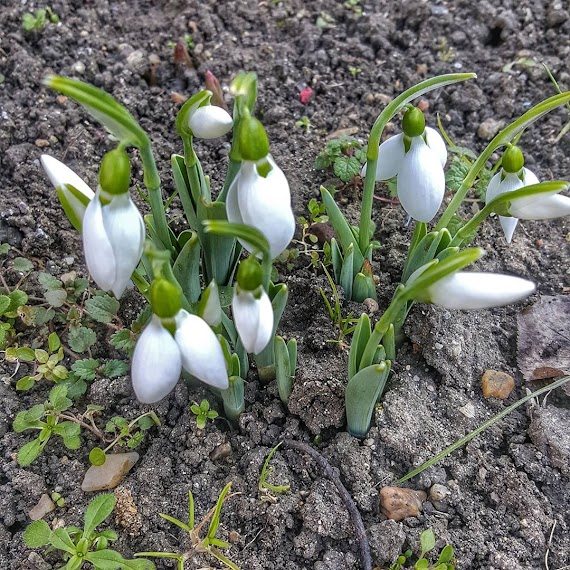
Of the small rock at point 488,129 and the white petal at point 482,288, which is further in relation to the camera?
the small rock at point 488,129

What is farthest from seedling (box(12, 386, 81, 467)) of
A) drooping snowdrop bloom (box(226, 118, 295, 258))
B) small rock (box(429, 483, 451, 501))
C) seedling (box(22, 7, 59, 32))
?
seedling (box(22, 7, 59, 32))

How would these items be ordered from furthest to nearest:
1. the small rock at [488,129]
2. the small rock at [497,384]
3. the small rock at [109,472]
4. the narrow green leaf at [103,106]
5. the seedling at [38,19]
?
1. the seedling at [38,19]
2. the small rock at [488,129]
3. the small rock at [497,384]
4. the small rock at [109,472]
5. the narrow green leaf at [103,106]

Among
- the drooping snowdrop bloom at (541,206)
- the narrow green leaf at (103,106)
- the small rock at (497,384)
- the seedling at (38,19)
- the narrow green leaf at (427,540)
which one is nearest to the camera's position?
the narrow green leaf at (103,106)

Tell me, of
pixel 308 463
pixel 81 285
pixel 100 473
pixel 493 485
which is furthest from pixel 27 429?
pixel 493 485

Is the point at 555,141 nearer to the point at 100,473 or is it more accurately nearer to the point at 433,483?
the point at 433,483

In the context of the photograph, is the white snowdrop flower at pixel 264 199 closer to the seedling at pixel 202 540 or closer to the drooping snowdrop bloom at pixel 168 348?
the drooping snowdrop bloom at pixel 168 348

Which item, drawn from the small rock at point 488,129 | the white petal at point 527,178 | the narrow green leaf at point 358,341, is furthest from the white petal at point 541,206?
the small rock at point 488,129

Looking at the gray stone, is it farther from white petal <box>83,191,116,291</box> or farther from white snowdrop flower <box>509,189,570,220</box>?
white petal <box>83,191,116,291</box>
